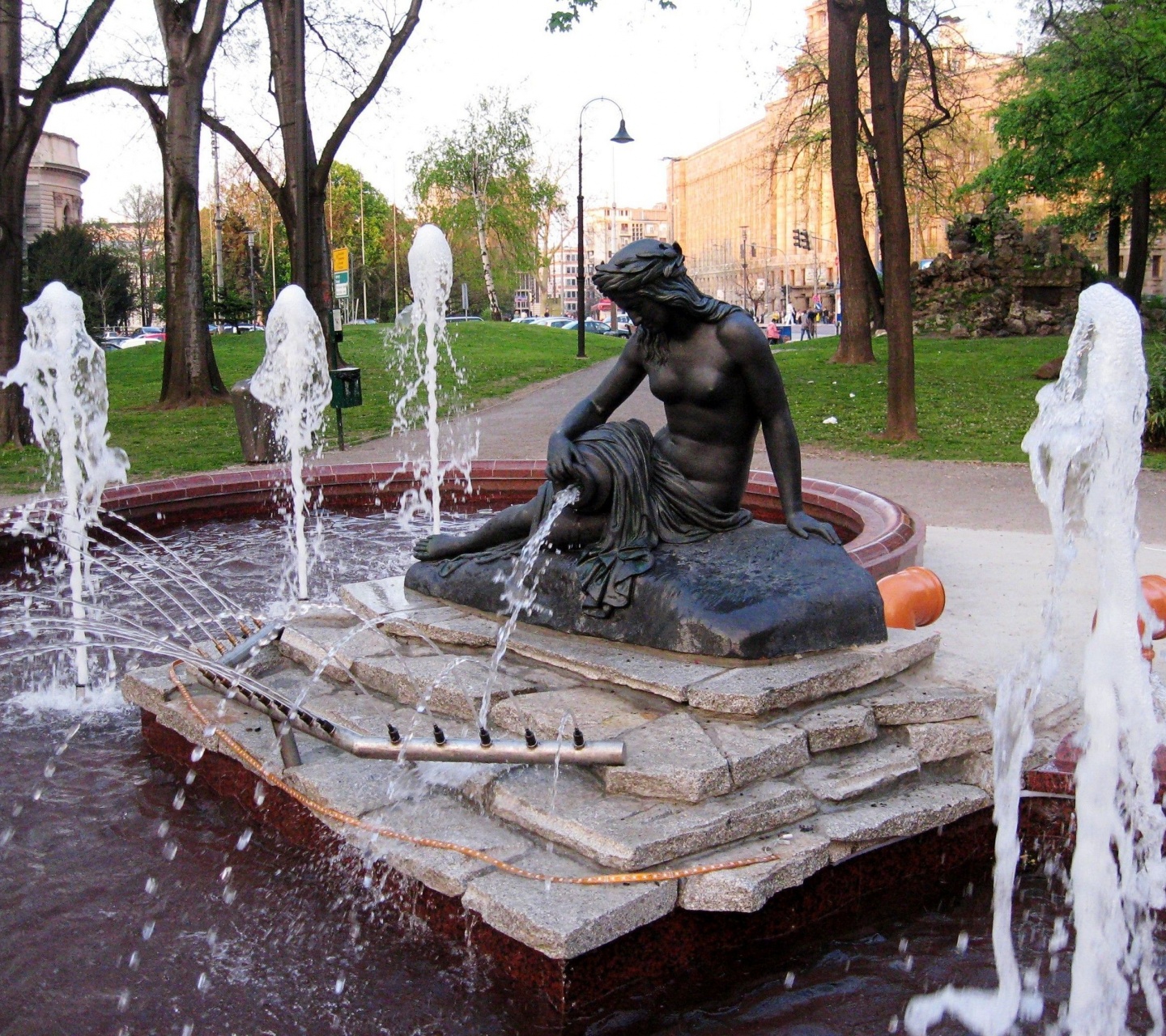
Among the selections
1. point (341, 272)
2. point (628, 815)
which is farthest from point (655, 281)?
point (341, 272)

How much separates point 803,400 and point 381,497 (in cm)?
783

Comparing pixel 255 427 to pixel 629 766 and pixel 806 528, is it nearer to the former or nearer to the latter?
pixel 806 528

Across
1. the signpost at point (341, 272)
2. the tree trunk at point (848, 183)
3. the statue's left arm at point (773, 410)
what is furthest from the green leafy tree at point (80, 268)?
the statue's left arm at point (773, 410)

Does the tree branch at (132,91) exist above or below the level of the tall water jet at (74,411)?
above

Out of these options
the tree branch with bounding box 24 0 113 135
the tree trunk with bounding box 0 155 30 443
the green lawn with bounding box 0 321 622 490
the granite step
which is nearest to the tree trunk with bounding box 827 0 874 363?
the green lawn with bounding box 0 321 622 490

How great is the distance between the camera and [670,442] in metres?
4.41

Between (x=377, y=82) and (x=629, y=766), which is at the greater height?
(x=377, y=82)

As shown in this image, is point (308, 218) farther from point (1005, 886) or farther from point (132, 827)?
point (1005, 886)

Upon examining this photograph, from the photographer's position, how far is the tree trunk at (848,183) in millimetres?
16281

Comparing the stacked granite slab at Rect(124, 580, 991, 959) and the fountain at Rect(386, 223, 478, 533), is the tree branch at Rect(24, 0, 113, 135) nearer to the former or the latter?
the fountain at Rect(386, 223, 478, 533)

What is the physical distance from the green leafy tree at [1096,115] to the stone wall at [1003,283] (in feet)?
4.24

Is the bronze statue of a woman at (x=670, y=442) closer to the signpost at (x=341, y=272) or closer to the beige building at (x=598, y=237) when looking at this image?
the signpost at (x=341, y=272)

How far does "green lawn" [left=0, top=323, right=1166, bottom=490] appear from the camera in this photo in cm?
1198

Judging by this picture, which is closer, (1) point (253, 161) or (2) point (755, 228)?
(1) point (253, 161)
